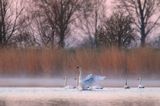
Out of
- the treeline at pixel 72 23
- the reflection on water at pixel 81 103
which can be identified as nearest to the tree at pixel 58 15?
the treeline at pixel 72 23

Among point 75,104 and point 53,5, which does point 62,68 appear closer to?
point 75,104

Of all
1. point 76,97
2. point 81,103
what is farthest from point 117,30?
point 81,103

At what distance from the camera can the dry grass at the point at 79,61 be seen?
23969 millimetres

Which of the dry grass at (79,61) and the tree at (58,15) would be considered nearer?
the dry grass at (79,61)

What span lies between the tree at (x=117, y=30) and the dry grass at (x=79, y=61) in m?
18.2

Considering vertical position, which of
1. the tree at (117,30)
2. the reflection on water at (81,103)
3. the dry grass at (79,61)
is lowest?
the reflection on water at (81,103)

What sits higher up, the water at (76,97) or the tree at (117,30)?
the tree at (117,30)

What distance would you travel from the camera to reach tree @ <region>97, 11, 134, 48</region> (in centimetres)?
4316

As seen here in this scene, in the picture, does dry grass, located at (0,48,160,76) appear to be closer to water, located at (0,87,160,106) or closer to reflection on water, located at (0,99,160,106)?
water, located at (0,87,160,106)

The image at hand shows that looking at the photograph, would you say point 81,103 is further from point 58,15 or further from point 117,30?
point 117,30

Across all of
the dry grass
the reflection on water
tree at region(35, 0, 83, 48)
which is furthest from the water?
tree at region(35, 0, 83, 48)

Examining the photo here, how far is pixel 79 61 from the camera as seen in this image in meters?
24.2

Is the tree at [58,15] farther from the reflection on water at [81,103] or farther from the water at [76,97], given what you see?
the reflection on water at [81,103]

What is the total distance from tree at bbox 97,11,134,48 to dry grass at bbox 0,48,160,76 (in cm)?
1824
